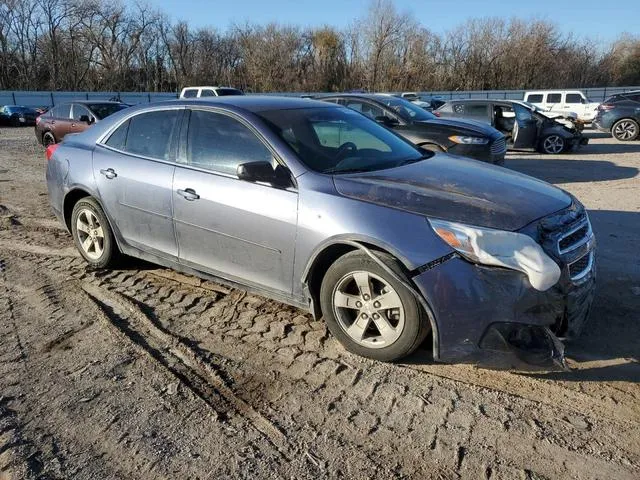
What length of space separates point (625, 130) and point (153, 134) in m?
17.7

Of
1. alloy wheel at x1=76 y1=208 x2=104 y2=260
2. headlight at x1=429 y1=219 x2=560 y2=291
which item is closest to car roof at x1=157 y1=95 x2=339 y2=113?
alloy wheel at x1=76 y1=208 x2=104 y2=260

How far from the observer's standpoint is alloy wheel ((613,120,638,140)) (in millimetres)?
17688

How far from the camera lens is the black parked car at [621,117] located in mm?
17594

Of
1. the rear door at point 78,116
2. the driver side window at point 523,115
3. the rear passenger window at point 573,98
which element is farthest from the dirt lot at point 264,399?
the rear passenger window at point 573,98

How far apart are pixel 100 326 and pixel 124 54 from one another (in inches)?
2440

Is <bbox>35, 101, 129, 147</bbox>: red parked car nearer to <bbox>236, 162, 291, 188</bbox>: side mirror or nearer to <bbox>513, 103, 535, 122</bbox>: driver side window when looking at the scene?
<bbox>513, 103, 535, 122</bbox>: driver side window

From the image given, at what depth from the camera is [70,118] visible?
49.5 ft

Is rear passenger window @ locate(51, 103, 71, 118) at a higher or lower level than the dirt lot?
higher

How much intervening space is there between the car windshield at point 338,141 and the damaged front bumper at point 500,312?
1207mm

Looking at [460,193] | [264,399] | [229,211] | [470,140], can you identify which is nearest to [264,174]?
[229,211]

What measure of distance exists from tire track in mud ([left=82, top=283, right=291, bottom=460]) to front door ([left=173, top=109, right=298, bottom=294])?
61 cm

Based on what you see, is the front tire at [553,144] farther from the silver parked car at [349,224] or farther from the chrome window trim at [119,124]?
the chrome window trim at [119,124]

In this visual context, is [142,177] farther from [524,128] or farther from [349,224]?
[524,128]

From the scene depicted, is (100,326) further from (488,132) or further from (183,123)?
(488,132)
